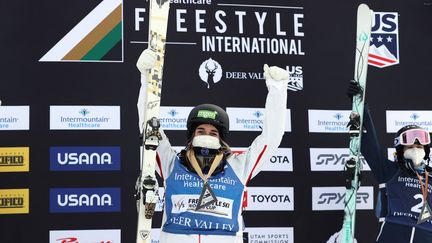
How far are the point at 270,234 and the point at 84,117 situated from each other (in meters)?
1.68

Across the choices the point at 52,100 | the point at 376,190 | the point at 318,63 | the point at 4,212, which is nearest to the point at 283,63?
the point at 318,63

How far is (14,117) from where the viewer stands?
4.81 meters

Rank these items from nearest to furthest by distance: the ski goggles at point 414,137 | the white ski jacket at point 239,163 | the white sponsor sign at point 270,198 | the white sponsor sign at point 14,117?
the white ski jacket at point 239,163, the ski goggles at point 414,137, the white sponsor sign at point 14,117, the white sponsor sign at point 270,198

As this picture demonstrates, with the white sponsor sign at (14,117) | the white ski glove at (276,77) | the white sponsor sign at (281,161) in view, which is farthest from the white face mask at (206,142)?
the white sponsor sign at (14,117)

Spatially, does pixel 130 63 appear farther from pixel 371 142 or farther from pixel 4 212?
pixel 371 142

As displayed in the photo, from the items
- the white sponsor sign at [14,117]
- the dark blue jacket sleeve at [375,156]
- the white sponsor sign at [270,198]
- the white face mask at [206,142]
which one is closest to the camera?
the white face mask at [206,142]

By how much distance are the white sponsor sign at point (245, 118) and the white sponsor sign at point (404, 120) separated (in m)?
1.11

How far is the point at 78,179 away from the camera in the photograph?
16.0ft

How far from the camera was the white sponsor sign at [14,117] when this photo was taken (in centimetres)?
479

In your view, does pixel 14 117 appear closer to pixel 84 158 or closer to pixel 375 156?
pixel 84 158

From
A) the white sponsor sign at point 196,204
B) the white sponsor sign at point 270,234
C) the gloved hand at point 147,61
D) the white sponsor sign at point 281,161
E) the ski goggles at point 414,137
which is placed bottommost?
the white sponsor sign at point 270,234

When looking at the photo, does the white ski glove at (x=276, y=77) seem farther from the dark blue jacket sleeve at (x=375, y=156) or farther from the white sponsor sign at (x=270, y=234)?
Answer: the white sponsor sign at (x=270, y=234)

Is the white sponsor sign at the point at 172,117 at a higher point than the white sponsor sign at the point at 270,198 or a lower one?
higher

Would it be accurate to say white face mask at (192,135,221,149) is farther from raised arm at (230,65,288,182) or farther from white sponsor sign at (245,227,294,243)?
white sponsor sign at (245,227,294,243)
